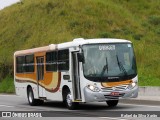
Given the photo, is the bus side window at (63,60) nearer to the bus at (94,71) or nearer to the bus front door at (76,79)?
the bus at (94,71)

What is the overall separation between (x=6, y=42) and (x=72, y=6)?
29.3 feet

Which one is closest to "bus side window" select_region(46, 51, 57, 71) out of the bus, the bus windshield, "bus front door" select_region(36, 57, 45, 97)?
the bus

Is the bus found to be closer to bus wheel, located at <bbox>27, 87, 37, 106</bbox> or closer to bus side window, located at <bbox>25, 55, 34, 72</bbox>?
bus side window, located at <bbox>25, 55, 34, 72</bbox>

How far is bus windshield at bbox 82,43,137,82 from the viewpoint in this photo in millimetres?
19922

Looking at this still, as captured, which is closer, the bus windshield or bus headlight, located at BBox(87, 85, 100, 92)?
bus headlight, located at BBox(87, 85, 100, 92)

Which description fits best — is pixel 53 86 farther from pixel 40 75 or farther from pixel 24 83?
pixel 24 83

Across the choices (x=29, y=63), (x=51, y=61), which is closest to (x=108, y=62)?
(x=51, y=61)

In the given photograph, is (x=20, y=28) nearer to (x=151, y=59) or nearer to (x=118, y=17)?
(x=118, y=17)

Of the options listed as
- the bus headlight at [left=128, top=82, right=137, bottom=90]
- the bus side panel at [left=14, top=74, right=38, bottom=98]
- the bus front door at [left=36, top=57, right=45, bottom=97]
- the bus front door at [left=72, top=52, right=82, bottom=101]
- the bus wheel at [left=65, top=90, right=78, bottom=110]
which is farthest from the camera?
the bus side panel at [left=14, top=74, right=38, bottom=98]

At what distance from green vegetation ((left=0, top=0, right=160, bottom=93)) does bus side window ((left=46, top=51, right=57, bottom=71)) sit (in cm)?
1999

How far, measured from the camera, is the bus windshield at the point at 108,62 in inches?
784

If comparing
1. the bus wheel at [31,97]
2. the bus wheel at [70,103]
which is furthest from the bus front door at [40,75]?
the bus wheel at [70,103]

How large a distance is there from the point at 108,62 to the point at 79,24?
105 ft

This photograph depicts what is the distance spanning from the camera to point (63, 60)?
2186 centimetres
